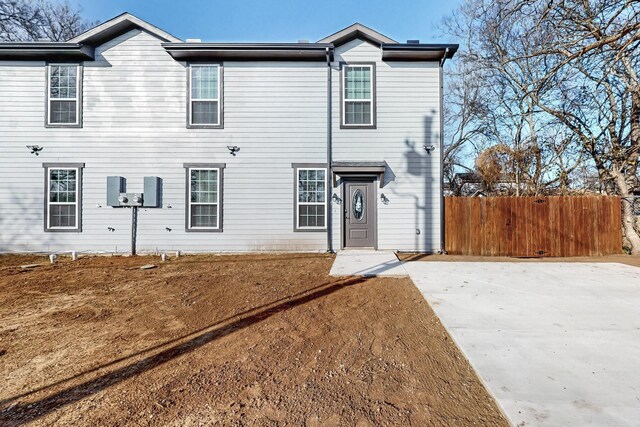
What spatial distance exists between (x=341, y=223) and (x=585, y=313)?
5.42 metres

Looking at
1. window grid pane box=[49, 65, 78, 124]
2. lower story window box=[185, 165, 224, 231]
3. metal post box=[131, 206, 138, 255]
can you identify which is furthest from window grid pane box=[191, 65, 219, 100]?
metal post box=[131, 206, 138, 255]

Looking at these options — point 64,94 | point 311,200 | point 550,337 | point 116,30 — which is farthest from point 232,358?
point 116,30

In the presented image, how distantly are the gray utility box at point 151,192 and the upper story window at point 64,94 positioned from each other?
2.63m

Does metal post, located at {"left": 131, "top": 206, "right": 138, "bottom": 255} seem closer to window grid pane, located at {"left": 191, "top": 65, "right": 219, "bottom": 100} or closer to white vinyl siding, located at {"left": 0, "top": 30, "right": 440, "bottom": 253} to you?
white vinyl siding, located at {"left": 0, "top": 30, "right": 440, "bottom": 253}

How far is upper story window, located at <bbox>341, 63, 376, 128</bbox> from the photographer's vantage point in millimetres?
8203

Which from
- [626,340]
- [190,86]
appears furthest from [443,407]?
[190,86]

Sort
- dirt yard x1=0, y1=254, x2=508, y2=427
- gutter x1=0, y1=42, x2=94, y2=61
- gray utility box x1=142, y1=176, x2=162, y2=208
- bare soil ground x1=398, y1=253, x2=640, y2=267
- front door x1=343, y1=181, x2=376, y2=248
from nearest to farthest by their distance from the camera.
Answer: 1. dirt yard x1=0, y1=254, x2=508, y2=427
2. bare soil ground x1=398, y1=253, x2=640, y2=267
3. gutter x1=0, y1=42, x2=94, y2=61
4. gray utility box x1=142, y1=176, x2=162, y2=208
5. front door x1=343, y1=181, x2=376, y2=248

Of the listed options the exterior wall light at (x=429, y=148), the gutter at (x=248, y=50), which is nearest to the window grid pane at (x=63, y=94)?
the gutter at (x=248, y=50)

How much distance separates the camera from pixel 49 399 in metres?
2.08

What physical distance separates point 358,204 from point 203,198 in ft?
14.8

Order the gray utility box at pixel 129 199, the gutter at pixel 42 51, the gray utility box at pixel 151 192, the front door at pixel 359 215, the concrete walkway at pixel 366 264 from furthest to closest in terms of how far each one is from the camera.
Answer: the front door at pixel 359 215 < the gray utility box at pixel 151 192 < the gray utility box at pixel 129 199 < the gutter at pixel 42 51 < the concrete walkway at pixel 366 264

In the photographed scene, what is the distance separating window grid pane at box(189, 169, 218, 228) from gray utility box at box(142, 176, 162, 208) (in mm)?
926

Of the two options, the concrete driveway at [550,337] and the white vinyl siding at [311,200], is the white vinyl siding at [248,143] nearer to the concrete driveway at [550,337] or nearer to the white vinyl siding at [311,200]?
the white vinyl siding at [311,200]

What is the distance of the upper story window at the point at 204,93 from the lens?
820cm
